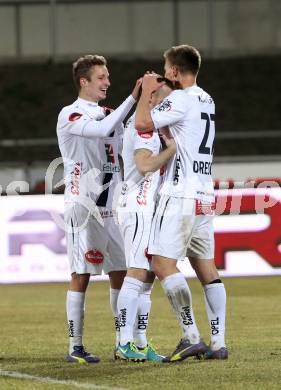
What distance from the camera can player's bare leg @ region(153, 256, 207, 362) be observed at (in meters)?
7.99

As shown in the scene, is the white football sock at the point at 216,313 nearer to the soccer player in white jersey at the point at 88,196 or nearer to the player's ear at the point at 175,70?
the soccer player in white jersey at the point at 88,196

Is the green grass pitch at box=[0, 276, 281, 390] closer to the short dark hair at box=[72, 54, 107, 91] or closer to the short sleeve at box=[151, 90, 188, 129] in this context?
the short sleeve at box=[151, 90, 188, 129]

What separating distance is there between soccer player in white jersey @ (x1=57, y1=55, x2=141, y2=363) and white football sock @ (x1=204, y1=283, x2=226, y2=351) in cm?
76

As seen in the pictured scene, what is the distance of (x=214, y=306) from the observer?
8.23 metres

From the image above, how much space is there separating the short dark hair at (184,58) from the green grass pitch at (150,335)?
2.04 m

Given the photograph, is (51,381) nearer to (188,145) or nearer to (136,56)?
(188,145)

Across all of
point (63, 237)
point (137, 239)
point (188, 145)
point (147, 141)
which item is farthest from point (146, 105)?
point (63, 237)

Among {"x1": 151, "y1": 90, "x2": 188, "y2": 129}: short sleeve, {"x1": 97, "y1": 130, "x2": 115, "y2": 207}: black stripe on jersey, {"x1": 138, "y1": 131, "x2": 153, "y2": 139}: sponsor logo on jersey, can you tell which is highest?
{"x1": 151, "y1": 90, "x2": 188, "y2": 129}: short sleeve

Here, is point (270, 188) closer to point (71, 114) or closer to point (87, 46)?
point (71, 114)

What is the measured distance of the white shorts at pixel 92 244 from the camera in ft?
28.1

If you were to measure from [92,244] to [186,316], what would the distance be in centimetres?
97

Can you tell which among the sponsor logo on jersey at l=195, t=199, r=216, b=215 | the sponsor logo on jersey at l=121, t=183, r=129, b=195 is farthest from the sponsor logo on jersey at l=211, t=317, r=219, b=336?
the sponsor logo on jersey at l=121, t=183, r=129, b=195

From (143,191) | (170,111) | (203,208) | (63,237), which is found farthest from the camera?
(63,237)

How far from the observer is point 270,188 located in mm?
15844
